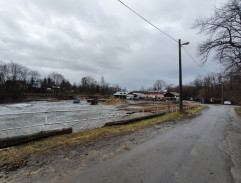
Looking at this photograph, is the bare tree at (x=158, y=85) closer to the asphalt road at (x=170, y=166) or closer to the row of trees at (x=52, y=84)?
the row of trees at (x=52, y=84)

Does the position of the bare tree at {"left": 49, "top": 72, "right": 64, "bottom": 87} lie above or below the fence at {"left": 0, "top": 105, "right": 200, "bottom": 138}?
above

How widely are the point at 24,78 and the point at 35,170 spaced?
4142 inches

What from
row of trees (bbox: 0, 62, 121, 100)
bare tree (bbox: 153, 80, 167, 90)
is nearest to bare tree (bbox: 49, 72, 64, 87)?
row of trees (bbox: 0, 62, 121, 100)

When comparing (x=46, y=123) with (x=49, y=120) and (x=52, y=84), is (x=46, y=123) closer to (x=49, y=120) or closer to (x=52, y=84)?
(x=49, y=120)

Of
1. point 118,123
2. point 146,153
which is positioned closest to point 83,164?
point 146,153

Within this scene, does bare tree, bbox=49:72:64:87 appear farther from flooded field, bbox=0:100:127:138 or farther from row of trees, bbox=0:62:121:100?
flooded field, bbox=0:100:127:138

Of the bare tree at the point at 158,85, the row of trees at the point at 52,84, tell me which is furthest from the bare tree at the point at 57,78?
the bare tree at the point at 158,85

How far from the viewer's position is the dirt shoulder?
8.36 ft

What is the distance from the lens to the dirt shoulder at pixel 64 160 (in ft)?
8.36

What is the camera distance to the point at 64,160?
10.6ft

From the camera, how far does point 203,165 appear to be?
308 centimetres

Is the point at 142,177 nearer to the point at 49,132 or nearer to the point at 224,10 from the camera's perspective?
the point at 49,132

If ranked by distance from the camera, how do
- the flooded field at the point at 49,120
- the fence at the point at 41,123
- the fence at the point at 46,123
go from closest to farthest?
1. the fence at the point at 41,123
2. the fence at the point at 46,123
3. the flooded field at the point at 49,120

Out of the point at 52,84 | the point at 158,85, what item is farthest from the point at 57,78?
the point at 158,85
